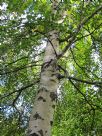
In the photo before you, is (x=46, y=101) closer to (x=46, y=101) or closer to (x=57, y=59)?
(x=46, y=101)

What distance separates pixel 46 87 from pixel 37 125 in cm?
83

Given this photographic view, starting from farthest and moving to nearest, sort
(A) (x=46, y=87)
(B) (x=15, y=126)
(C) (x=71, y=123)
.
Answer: (C) (x=71, y=123) → (B) (x=15, y=126) → (A) (x=46, y=87)

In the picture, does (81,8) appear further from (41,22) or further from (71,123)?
(71,123)

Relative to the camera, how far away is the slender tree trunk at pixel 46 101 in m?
5.02

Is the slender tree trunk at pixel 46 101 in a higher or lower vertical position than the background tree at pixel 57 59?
lower

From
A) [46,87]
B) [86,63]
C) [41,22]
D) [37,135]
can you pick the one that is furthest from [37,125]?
[86,63]

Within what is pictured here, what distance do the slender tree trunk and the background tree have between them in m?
0.12

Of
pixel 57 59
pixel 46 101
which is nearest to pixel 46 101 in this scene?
pixel 46 101

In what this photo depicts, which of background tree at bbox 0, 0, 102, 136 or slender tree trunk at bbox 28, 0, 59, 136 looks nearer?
slender tree trunk at bbox 28, 0, 59, 136

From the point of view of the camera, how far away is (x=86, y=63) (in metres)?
11.4

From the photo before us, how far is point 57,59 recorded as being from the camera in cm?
633

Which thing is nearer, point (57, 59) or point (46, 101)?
point (46, 101)

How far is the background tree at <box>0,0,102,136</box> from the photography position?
5.99 meters

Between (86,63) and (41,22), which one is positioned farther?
(86,63)
